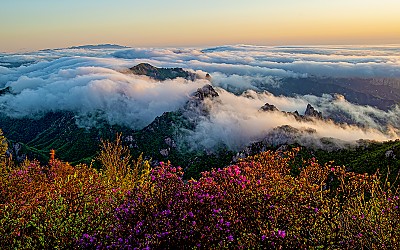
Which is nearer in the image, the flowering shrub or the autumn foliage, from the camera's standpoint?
the flowering shrub

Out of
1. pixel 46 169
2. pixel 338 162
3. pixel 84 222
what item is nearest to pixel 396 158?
pixel 338 162

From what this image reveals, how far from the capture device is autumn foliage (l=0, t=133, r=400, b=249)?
13.3 metres

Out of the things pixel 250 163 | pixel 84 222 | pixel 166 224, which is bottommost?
pixel 84 222

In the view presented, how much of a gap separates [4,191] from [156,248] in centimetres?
1891

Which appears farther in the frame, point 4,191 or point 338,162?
point 338,162

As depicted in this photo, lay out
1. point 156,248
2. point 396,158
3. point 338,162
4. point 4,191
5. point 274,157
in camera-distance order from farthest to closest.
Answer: point 338,162 < point 396,158 < point 4,191 < point 274,157 < point 156,248

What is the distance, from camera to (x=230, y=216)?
44.9 ft

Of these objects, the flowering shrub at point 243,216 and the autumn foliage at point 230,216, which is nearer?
the flowering shrub at point 243,216

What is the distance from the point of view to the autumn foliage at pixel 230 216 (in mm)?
13281

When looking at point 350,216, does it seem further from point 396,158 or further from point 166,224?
point 396,158

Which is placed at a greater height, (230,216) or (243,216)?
(230,216)

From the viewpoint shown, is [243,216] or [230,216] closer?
[230,216]

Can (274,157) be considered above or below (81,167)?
above

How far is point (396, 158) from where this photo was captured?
134m
